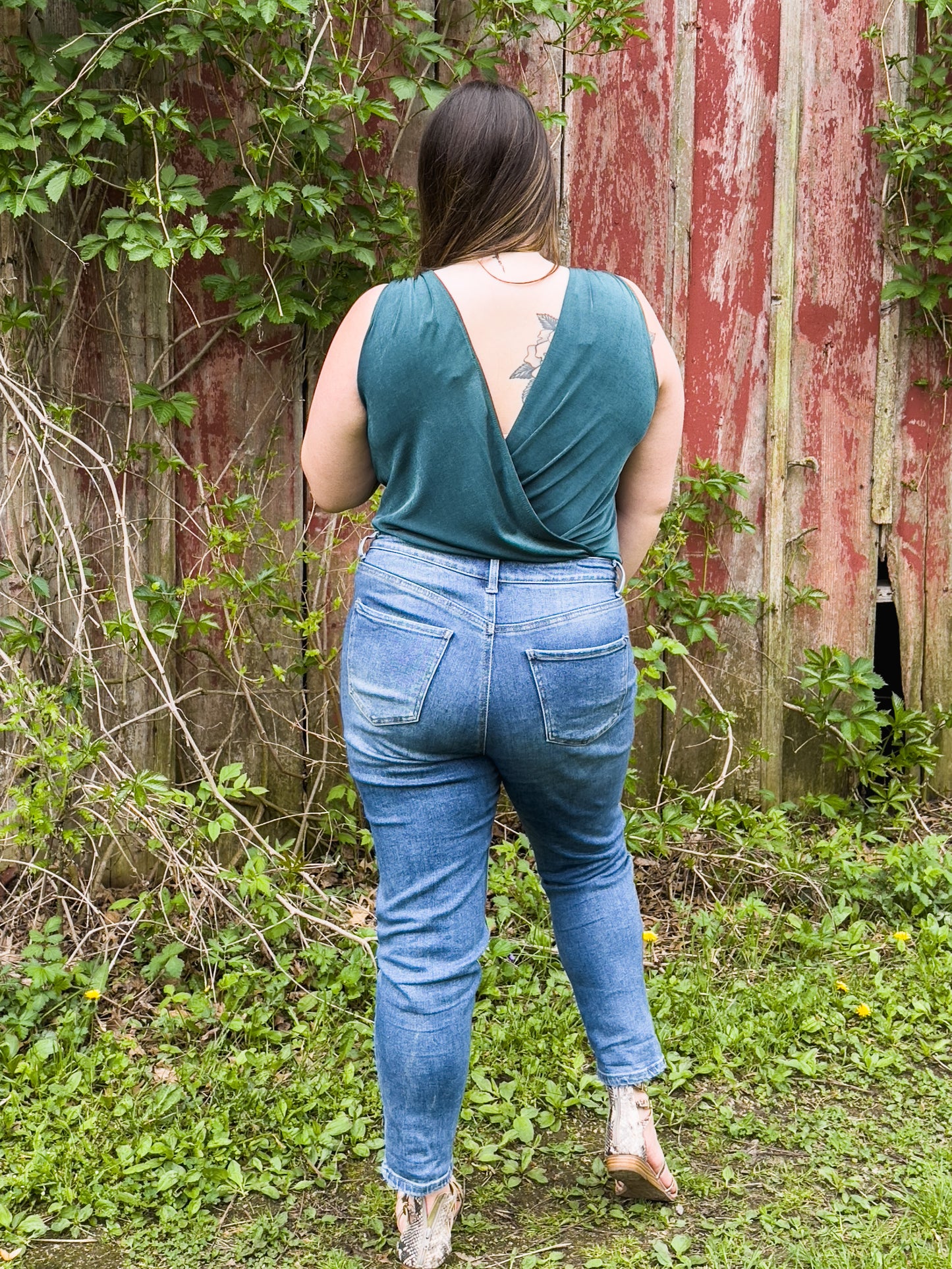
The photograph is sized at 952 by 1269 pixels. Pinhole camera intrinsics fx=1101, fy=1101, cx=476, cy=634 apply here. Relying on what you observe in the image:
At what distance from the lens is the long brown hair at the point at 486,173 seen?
5.59 feet

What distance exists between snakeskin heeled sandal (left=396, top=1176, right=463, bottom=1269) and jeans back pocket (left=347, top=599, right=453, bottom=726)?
2.75 feet

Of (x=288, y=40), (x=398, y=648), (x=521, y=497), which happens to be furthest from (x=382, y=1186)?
(x=288, y=40)

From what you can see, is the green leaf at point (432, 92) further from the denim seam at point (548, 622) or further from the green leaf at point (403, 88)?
the denim seam at point (548, 622)

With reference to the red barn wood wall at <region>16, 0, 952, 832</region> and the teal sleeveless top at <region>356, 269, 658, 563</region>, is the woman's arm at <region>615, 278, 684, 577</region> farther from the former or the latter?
the red barn wood wall at <region>16, 0, 952, 832</region>

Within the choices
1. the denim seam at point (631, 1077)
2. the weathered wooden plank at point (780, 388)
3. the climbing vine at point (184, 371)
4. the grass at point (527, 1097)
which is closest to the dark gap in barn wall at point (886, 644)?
the weathered wooden plank at point (780, 388)

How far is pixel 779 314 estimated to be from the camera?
3.33 metres

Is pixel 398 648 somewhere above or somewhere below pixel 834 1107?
above

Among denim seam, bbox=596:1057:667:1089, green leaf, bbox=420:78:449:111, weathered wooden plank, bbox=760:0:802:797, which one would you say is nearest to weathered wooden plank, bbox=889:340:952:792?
weathered wooden plank, bbox=760:0:802:797

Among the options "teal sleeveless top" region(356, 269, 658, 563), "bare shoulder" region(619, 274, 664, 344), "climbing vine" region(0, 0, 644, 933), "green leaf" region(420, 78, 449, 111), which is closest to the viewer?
"teal sleeveless top" region(356, 269, 658, 563)

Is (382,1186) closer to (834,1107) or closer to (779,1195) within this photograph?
(779,1195)

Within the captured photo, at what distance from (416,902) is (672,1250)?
823 mm

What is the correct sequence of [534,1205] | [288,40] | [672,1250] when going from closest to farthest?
[672,1250] < [534,1205] < [288,40]

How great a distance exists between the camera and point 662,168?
10.7 ft

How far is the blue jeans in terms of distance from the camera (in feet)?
5.50
